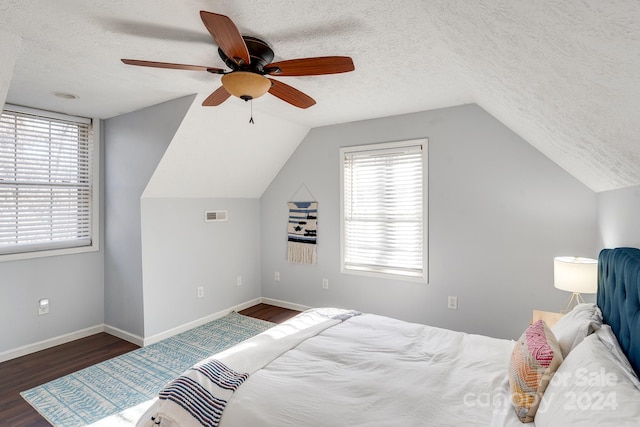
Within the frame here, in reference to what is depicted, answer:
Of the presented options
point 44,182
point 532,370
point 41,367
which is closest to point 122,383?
point 41,367

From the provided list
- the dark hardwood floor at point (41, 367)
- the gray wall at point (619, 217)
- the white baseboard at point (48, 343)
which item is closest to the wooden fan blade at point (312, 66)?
the gray wall at point (619, 217)

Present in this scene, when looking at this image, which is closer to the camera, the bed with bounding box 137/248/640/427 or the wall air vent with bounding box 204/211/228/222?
the bed with bounding box 137/248/640/427

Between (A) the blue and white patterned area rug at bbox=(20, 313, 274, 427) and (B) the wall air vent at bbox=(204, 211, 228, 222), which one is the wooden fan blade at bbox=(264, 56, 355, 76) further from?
(B) the wall air vent at bbox=(204, 211, 228, 222)

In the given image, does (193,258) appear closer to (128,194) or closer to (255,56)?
(128,194)

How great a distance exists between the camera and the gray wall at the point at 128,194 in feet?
10.9

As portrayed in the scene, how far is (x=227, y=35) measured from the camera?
1.56m

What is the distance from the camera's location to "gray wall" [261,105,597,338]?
9.81 ft

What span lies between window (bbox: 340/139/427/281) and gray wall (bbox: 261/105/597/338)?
11cm

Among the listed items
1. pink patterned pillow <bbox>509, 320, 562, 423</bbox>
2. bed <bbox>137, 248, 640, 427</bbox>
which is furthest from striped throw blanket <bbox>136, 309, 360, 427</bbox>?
pink patterned pillow <bbox>509, 320, 562, 423</bbox>

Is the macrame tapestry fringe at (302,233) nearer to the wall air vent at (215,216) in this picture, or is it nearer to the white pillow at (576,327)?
the wall air vent at (215,216)

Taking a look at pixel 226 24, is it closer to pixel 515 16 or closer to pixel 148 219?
pixel 515 16

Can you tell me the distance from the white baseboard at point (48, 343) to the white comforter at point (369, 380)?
107 inches

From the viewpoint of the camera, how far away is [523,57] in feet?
4.20

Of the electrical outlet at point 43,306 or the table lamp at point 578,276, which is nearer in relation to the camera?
the table lamp at point 578,276
